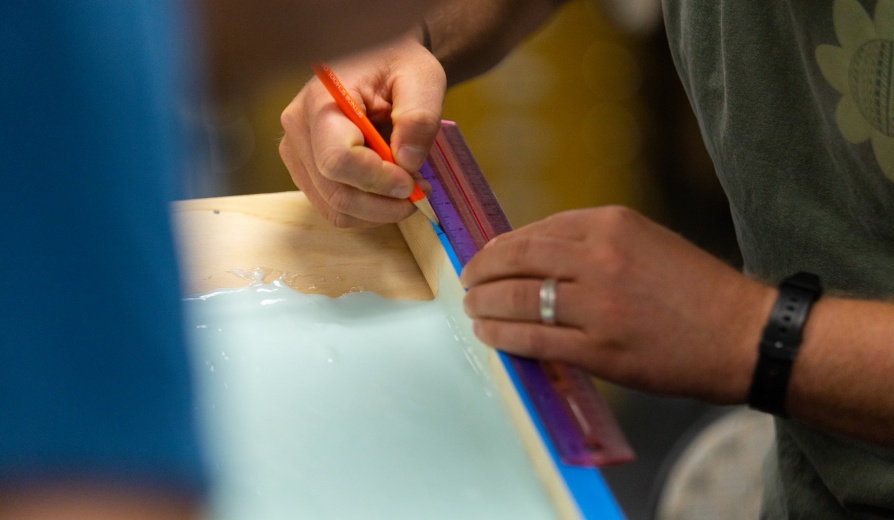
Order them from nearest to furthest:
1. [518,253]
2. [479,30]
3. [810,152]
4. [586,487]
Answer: [586,487] < [518,253] < [810,152] < [479,30]

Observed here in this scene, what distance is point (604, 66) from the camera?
7.15 ft

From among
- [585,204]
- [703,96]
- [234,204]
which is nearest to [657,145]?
[585,204]

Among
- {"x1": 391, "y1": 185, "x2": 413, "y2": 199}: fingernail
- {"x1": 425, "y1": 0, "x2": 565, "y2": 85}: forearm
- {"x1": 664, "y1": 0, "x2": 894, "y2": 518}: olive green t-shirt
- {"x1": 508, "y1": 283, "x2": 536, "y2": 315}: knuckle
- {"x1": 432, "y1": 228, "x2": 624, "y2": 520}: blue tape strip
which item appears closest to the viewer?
{"x1": 432, "y1": 228, "x2": 624, "y2": 520}: blue tape strip

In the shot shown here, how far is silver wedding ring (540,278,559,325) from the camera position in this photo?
68 centimetres

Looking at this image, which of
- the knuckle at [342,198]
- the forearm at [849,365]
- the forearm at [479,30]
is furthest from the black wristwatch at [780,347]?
the forearm at [479,30]

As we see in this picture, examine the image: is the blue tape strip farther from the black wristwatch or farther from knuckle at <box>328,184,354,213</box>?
knuckle at <box>328,184,354,213</box>

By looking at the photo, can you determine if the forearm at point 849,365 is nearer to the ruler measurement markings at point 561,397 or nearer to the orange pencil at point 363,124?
the ruler measurement markings at point 561,397

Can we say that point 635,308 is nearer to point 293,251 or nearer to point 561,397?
point 561,397

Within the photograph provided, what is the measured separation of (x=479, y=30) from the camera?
119cm

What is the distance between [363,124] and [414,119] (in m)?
0.06

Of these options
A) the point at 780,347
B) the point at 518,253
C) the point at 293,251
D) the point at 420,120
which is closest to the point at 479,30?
the point at 420,120

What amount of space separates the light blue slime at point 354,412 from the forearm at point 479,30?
0.43 m

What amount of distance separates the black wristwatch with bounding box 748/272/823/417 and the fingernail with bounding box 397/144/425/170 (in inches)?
15.5

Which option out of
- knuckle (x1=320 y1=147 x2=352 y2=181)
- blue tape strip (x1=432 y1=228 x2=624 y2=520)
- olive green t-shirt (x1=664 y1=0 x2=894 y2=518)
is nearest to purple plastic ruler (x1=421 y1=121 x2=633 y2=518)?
blue tape strip (x1=432 y1=228 x2=624 y2=520)
